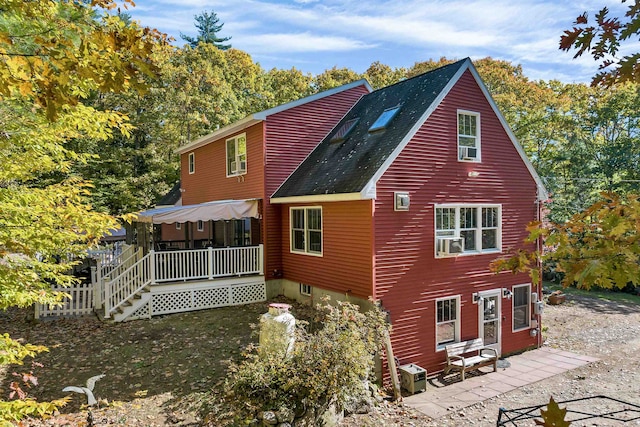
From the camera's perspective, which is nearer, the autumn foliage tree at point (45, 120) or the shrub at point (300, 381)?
the autumn foliage tree at point (45, 120)

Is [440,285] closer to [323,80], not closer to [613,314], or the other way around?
[613,314]

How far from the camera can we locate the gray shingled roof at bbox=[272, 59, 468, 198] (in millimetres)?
11711

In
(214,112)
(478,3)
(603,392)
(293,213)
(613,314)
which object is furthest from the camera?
(214,112)

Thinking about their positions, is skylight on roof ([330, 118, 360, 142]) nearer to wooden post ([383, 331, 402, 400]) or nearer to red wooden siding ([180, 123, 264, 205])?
red wooden siding ([180, 123, 264, 205])

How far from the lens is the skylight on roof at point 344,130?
49.4 ft

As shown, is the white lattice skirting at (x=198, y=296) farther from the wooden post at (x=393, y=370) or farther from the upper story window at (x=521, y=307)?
the upper story window at (x=521, y=307)

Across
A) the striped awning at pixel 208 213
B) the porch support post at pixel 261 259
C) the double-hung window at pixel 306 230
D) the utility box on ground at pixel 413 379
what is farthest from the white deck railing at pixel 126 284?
the utility box on ground at pixel 413 379

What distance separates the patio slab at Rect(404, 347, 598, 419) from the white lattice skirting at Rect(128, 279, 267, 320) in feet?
22.5

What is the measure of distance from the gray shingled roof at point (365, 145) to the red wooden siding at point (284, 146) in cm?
35

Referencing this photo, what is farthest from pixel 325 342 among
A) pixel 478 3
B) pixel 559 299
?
pixel 559 299

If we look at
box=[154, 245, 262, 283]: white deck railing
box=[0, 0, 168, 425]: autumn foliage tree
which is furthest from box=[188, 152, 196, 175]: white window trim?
box=[0, 0, 168, 425]: autumn foliage tree

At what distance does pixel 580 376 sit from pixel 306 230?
9251 millimetres

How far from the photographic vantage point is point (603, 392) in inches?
412

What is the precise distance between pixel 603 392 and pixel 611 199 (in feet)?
32.7
